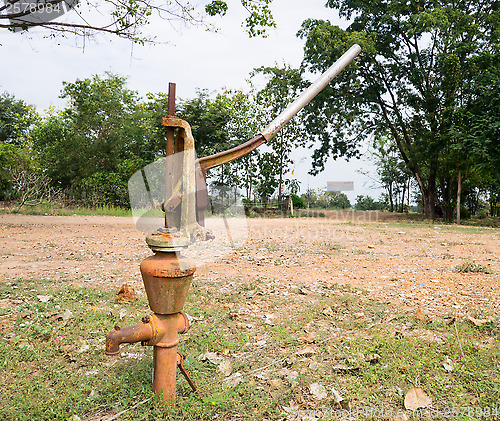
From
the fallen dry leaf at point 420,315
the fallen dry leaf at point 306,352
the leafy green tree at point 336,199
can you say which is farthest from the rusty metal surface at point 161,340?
the leafy green tree at point 336,199

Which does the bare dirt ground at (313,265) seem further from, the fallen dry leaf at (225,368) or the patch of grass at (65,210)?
the patch of grass at (65,210)

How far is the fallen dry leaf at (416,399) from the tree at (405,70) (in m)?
14.0

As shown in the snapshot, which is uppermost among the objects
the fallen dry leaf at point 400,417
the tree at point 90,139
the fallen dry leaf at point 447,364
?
the tree at point 90,139

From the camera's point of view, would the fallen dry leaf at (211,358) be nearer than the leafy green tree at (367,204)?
Yes

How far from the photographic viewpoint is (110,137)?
1806 cm

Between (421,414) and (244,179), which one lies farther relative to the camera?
(244,179)

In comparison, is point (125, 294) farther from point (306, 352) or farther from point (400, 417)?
point (400, 417)

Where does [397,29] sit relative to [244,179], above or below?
above

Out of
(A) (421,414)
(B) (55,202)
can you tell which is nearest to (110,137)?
(B) (55,202)

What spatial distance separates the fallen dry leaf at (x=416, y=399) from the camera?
1729 millimetres

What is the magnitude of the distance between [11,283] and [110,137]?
1581cm

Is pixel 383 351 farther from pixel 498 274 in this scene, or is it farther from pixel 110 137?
pixel 110 137

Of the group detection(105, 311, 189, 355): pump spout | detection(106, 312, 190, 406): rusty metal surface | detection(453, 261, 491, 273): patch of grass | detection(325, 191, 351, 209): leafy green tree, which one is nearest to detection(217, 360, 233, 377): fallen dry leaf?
detection(106, 312, 190, 406): rusty metal surface

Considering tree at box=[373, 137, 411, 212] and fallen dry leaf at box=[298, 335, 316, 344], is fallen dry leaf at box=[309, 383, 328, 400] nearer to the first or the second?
fallen dry leaf at box=[298, 335, 316, 344]
